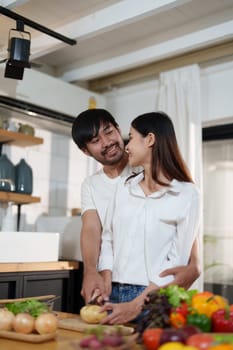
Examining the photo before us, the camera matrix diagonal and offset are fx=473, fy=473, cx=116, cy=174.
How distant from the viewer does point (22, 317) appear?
1.27 m

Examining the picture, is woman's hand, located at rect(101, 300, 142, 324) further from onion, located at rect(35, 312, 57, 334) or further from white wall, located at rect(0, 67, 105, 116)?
white wall, located at rect(0, 67, 105, 116)

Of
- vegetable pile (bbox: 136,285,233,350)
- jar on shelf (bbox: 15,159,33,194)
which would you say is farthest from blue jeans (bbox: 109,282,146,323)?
jar on shelf (bbox: 15,159,33,194)

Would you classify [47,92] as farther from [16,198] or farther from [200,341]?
[200,341]

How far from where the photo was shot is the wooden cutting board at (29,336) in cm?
121

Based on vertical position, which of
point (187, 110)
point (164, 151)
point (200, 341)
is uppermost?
point (187, 110)

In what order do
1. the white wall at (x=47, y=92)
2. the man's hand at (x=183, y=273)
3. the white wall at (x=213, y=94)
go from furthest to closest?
the white wall at (x=213, y=94) < the white wall at (x=47, y=92) < the man's hand at (x=183, y=273)

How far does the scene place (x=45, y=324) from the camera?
1240 millimetres

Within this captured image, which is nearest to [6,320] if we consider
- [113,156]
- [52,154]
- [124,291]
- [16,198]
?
[124,291]

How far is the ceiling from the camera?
2.85 metres

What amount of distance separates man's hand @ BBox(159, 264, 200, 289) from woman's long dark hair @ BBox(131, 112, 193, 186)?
324 mm

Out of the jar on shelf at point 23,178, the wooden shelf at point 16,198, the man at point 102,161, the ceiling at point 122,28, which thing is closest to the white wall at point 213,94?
the ceiling at point 122,28

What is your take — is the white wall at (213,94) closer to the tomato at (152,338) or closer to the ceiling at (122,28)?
the ceiling at (122,28)

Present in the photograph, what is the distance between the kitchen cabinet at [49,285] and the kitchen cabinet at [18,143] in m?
0.57

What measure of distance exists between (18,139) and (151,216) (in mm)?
1875
